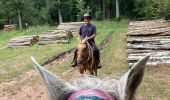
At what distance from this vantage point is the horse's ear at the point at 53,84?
148 centimetres

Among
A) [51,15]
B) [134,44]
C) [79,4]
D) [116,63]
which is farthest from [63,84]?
[51,15]

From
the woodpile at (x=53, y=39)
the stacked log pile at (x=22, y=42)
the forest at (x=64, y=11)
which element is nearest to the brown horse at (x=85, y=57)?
the woodpile at (x=53, y=39)

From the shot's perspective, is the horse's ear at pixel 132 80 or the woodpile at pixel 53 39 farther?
the woodpile at pixel 53 39

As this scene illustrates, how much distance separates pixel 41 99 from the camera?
10.2 m

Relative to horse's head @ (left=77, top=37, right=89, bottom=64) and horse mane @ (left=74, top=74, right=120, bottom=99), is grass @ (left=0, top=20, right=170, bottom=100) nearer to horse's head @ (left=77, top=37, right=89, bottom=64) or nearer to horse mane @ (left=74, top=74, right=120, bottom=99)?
horse's head @ (left=77, top=37, right=89, bottom=64)

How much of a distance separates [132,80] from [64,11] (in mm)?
41244

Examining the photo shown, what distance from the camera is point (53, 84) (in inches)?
61.7

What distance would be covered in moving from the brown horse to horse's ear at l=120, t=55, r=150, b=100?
8179 millimetres

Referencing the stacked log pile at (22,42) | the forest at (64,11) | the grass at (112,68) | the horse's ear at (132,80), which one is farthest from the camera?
the forest at (64,11)

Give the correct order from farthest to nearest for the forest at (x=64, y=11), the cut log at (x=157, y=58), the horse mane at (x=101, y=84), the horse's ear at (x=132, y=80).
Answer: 1. the forest at (x=64, y=11)
2. the cut log at (x=157, y=58)
3. the horse mane at (x=101, y=84)
4. the horse's ear at (x=132, y=80)

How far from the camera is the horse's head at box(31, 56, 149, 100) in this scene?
4.85 ft

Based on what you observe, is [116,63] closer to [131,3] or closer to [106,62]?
[106,62]

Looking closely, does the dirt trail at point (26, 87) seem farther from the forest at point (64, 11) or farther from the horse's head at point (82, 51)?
the forest at point (64, 11)

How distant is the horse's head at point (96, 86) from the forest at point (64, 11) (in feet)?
109
